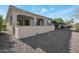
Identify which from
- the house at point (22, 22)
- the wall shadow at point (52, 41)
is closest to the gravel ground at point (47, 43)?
the wall shadow at point (52, 41)

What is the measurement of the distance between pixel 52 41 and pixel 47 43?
0.10m

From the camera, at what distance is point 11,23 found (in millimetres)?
3057

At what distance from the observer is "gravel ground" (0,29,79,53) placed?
3.00 meters

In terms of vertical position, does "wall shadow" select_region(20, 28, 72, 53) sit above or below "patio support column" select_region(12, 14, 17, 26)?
below

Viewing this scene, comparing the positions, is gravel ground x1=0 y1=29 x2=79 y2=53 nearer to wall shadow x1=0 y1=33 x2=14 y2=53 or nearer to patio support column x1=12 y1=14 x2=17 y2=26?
wall shadow x1=0 y1=33 x2=14 y2=53

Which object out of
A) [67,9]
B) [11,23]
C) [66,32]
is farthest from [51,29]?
[11,23]

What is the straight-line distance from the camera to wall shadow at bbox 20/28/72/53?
3031 millimetres

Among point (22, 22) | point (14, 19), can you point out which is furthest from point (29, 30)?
point (14, 19)

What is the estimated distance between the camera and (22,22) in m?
3.08

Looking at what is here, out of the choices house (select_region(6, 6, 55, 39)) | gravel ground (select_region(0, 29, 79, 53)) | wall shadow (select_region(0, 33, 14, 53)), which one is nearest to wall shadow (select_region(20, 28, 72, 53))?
gravel ground (select_region(0, 29, 79, 53))

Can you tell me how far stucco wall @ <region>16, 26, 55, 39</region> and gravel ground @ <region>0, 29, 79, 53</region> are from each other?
76mm

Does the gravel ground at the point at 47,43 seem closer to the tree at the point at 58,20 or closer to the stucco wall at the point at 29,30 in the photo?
the stucco wall at the point at 29,30

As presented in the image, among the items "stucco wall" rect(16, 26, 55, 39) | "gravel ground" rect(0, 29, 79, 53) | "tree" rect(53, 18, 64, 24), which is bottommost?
"gravel ground" rect(0, 29, 79, 53)
